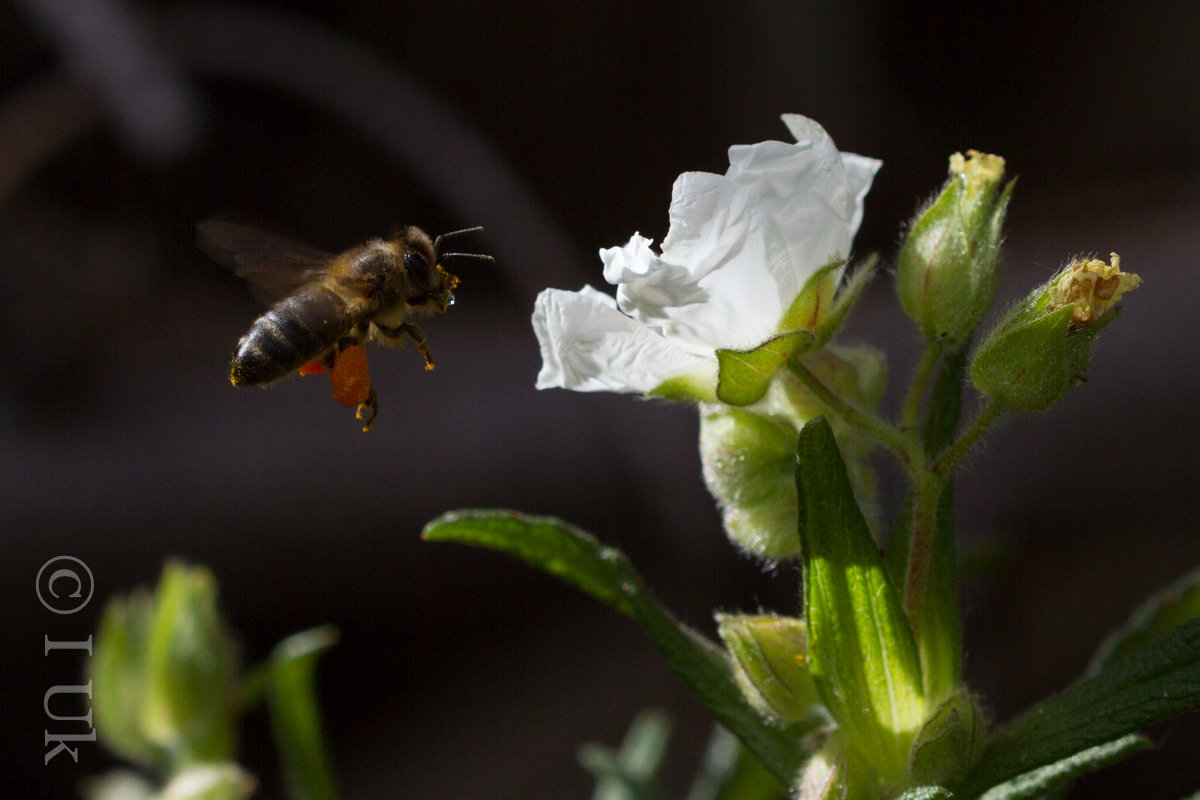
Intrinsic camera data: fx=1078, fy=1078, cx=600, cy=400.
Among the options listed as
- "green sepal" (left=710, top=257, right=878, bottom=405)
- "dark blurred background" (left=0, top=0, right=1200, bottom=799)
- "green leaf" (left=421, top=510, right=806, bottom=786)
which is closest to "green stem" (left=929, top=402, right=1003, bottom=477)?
"green sepal" (left=710, top=257, right=878, bottom=405)

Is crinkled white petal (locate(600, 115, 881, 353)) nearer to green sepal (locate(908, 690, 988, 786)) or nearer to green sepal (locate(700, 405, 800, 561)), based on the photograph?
green sepal (locate(700, 405, 800, 561))

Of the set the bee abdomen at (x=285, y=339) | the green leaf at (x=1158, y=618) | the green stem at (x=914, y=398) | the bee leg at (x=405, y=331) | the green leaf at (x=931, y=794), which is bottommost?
the green leaf at (x=931, y=794)

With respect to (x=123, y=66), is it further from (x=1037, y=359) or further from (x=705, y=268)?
(x=1037, y=359)

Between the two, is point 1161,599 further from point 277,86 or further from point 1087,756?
point 277,86

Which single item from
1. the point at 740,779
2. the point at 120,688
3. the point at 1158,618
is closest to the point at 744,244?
the point at 1158,618

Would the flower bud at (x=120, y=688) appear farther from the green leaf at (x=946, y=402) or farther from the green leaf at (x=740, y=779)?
the green leaf at (x=946, y=402)

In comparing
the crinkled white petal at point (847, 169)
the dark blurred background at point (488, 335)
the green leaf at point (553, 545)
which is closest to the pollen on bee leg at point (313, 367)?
the green leaf at point (553, 545)
